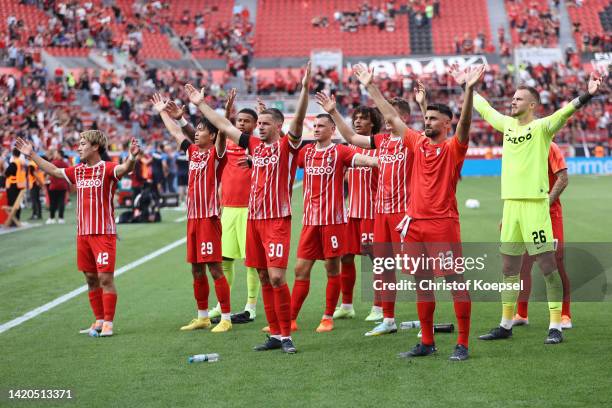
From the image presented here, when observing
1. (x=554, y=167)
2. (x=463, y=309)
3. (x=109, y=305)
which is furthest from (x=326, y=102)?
(x=109, y=305)

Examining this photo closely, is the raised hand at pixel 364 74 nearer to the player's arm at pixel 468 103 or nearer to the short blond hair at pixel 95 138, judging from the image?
the player's arm at pixel 468 103

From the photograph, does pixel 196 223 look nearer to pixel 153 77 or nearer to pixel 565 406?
pixel 565 406

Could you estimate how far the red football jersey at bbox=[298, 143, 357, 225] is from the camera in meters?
9.38

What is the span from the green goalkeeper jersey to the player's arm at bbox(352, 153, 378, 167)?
3.96ft

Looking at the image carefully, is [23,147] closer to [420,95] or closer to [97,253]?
[97,253]

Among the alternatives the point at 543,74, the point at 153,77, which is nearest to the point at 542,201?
the point at 153,77

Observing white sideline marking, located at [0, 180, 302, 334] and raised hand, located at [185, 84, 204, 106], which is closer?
raised hand, located at [185, 84, 204, 106]

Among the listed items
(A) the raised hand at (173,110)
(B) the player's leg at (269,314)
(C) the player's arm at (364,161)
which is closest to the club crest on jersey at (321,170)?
(C) the player's arm at (364,161)

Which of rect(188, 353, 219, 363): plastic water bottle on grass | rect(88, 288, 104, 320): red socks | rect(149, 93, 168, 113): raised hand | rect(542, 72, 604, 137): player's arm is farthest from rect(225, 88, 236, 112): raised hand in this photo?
rect(542, 72, 604, 137): player's arm

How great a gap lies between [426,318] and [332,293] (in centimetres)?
197

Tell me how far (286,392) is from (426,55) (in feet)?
149

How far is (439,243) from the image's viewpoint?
786 cm

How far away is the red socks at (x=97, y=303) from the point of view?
9.75 metres

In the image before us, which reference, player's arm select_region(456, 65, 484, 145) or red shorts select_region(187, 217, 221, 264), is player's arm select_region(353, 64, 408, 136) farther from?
red shorts select_region(187, 217, 221, 264)
